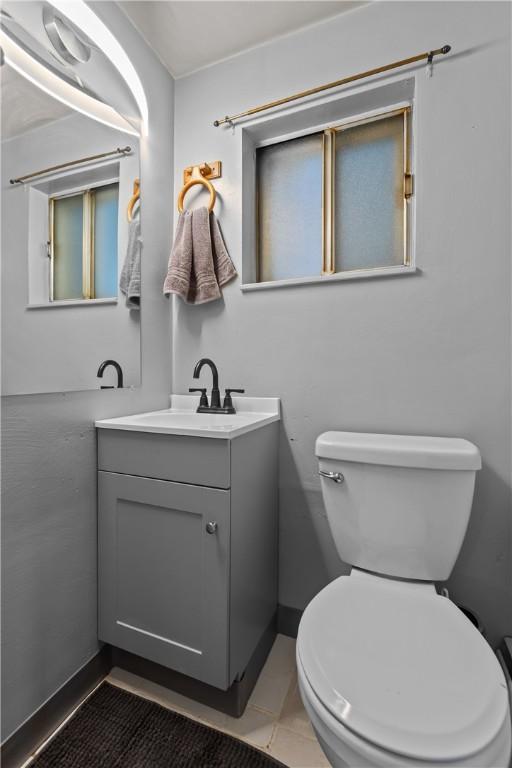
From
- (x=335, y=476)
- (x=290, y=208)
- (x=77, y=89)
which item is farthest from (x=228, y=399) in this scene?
(x=77, y=89)

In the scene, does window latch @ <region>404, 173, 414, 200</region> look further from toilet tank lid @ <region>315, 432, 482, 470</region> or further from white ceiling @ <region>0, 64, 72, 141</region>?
white ceiling @ <region>0, 64, 72, 141</region>

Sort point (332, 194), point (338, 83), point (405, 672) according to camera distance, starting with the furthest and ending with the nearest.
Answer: point (332, 194) → point (338, 83) → point (405, 672)

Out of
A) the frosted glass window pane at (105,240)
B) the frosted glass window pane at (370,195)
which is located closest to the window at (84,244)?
the frosted glass window pane at (105,240)

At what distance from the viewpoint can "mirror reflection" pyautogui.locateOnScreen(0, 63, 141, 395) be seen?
0.93 meters

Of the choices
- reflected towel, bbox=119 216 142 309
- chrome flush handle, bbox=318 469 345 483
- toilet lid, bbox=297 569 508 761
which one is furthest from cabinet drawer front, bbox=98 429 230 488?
reflected towel, bbox=119 216 142 309

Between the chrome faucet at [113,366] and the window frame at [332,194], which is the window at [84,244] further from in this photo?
the window frame at [332,194]

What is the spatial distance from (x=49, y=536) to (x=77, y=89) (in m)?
1.40

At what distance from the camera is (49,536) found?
101 cm

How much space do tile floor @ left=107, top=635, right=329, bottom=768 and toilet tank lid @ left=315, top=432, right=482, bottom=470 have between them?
0.78 meters

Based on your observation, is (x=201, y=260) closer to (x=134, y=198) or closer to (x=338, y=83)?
(x=134, y=198)

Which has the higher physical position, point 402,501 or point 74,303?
point 74,303

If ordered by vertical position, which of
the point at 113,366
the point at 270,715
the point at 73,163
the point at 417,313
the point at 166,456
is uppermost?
the point at 73,163

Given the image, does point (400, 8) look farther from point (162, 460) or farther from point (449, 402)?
point (162, 460)

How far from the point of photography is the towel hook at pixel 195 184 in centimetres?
147
